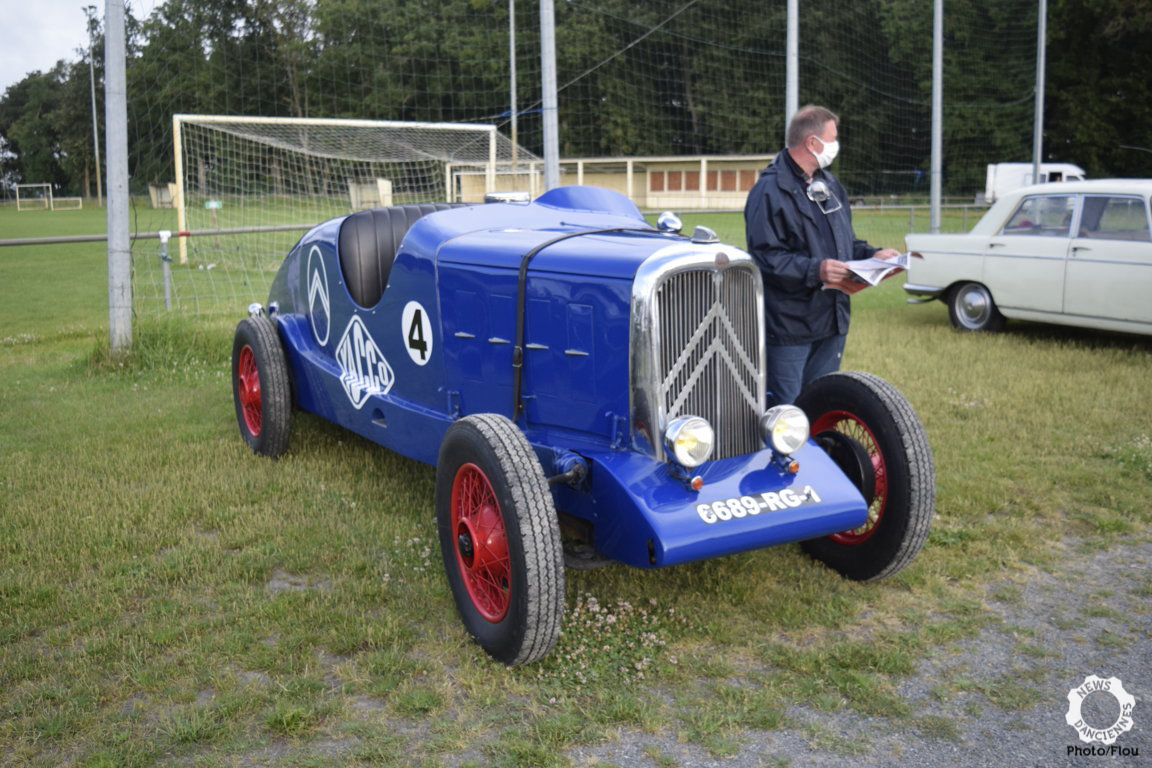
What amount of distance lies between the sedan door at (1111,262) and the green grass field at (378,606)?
1.90 metres

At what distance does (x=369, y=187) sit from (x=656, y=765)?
16.4 meters

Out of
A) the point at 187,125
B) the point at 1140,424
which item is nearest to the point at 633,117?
the point at 187,125

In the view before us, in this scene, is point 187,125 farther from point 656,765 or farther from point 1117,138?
point 1117,138

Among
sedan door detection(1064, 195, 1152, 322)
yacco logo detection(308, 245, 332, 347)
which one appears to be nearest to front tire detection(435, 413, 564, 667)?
yacco logo detection(308, 245, 332, 347)

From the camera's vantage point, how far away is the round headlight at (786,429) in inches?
140

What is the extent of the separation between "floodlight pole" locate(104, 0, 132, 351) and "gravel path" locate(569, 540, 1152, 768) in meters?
6.93

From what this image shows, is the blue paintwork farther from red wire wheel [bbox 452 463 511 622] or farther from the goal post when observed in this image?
the goal post

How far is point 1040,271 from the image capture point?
916cm

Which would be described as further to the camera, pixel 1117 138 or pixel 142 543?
pixel 1117 138

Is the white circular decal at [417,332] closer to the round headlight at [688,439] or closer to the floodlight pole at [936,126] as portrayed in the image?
the round headlight at [688,439]

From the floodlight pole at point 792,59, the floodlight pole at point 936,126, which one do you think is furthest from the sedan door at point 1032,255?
the floodlight pole at point 936,126

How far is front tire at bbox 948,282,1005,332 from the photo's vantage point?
9.88 meters

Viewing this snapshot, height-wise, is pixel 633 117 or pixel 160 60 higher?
pixel 633 117

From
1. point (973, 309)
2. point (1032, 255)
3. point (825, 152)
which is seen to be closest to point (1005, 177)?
point (973, 309)
